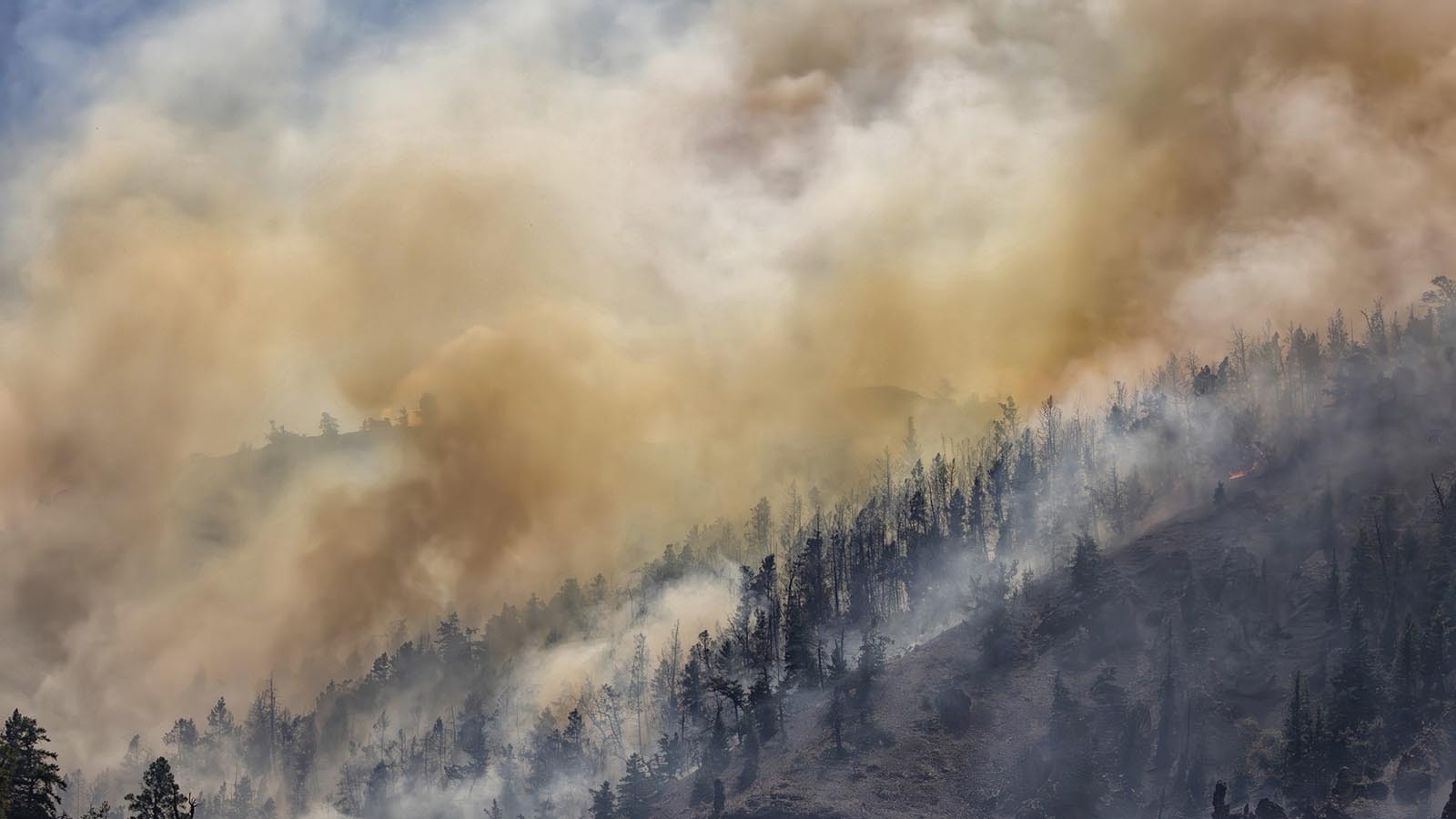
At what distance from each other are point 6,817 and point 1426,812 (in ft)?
605

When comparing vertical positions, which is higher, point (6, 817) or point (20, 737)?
point (20, 737)

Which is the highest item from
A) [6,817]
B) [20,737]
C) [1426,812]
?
[20,737]

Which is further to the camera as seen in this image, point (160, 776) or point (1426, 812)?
point (1426, 812)

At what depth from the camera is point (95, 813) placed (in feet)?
426

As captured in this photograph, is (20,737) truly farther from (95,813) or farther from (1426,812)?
(1426,812)

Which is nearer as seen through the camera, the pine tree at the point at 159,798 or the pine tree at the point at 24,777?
the pine tree at the point at 24,777

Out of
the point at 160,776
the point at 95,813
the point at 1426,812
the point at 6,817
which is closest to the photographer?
the point at 6,817

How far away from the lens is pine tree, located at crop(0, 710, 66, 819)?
12097cm

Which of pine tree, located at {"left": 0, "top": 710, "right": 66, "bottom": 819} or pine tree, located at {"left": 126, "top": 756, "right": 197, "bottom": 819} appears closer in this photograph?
pine tree, located at {"left": 0, "top": 710, "right": 66, "bottom": 819}

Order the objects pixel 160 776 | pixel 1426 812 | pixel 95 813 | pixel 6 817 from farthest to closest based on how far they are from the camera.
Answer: pixel 1426 812, pixel 160 776, pixel 95 813, pixel 6 817

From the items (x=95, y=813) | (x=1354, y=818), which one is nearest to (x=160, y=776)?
(x=95, y=813)

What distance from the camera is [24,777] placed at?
126 m

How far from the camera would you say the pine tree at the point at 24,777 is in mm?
120975

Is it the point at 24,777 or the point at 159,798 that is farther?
the point at 159,798
